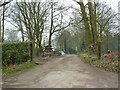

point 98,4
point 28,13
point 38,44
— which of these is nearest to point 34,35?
point 38,44

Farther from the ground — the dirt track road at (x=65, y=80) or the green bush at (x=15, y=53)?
the green bush at (x=15, y=53)

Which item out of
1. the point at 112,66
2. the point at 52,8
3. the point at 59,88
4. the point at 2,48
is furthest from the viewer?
the point at 52,8

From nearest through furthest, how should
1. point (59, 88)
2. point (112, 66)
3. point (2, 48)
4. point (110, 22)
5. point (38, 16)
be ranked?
point (59, 88) < point (112, 66) < point (2, 48) < point (110, 22) < point (38, 16)

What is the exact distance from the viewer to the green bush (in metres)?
8.77

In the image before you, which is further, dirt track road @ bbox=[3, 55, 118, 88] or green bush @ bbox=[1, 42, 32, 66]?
green bush @ bbox=[1, 42, 32, 66]

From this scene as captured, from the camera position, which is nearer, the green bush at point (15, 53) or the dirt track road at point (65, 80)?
the dirt track road at point (65, 80)

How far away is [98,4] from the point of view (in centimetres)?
1934

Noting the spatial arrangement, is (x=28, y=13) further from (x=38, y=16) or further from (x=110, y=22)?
(x=110, y=22)

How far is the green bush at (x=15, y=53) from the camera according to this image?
8.77 m

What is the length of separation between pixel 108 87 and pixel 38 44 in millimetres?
18013

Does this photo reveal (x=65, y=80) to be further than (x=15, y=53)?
No

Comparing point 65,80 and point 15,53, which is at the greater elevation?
point 15,53

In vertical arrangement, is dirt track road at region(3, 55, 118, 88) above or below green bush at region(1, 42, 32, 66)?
below

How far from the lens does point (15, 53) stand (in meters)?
9.66
